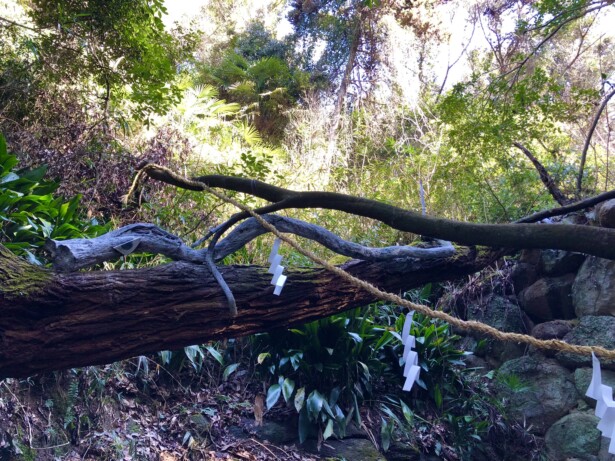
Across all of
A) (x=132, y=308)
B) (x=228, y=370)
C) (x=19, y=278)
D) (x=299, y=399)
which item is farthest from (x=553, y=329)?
(x=19, y=278)

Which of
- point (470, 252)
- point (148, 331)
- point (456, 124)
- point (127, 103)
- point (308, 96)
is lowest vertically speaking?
point (148, 331)

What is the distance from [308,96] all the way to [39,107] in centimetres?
684

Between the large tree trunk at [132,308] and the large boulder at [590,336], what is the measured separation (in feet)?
8.44

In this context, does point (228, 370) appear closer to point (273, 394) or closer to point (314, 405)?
point (273, 394)

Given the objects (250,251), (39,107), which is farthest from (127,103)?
(250,251)

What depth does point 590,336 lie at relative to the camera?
4348mm

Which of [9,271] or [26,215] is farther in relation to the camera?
[26,215]

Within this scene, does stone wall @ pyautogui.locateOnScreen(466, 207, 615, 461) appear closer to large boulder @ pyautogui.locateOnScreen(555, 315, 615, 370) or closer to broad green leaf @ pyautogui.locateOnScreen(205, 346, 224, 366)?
large boulder @ pyautogui.locateOnScreen(555, 315, 615, 370)

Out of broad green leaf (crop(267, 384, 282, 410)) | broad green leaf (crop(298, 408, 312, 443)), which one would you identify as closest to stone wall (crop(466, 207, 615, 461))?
broad green leaf (crop(298, 408, 312, 443))

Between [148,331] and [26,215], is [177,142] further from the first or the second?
[148,331]

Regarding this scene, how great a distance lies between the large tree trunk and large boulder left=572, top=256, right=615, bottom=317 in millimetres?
2728

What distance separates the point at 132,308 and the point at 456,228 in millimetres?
1445

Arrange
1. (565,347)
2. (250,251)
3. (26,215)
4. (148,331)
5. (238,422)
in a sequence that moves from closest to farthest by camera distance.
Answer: (565,347)
(148,331)
(26,215)
(238,422)
(250,251)

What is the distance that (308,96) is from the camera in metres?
10.9
